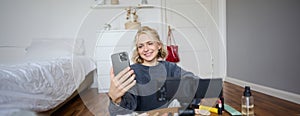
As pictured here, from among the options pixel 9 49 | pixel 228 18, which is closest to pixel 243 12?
pixel 228 18

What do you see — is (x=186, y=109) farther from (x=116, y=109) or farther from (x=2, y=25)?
(x=2, y=25)

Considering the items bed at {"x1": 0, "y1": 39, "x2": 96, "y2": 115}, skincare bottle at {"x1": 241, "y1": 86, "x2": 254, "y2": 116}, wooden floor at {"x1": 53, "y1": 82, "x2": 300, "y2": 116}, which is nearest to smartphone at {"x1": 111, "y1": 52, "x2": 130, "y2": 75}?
skincare bottle at {"x1": 241, "y1": 86, "x2": 254, "y2": 116}

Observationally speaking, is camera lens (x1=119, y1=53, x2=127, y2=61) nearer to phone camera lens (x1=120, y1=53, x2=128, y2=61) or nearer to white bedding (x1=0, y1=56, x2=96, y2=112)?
phone camera lens (x1=120, y1=53, x2=128, y2=61)

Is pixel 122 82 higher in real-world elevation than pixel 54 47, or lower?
lower

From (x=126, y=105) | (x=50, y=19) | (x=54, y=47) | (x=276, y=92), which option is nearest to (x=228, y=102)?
(x=276, y=92)

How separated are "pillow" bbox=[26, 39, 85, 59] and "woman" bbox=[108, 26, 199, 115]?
2.03 m

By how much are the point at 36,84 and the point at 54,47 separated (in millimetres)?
1590

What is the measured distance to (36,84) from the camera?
1.32 metres

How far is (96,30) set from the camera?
10.5ft

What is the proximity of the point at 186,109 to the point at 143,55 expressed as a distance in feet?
0.60

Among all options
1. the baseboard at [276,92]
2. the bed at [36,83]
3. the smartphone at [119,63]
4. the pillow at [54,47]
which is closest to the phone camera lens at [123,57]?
the smartphone at [119,63]

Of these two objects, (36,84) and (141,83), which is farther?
(36,84)

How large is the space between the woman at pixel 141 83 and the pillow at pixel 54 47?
2.03 metres

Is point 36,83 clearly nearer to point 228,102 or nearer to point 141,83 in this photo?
point 141,83
